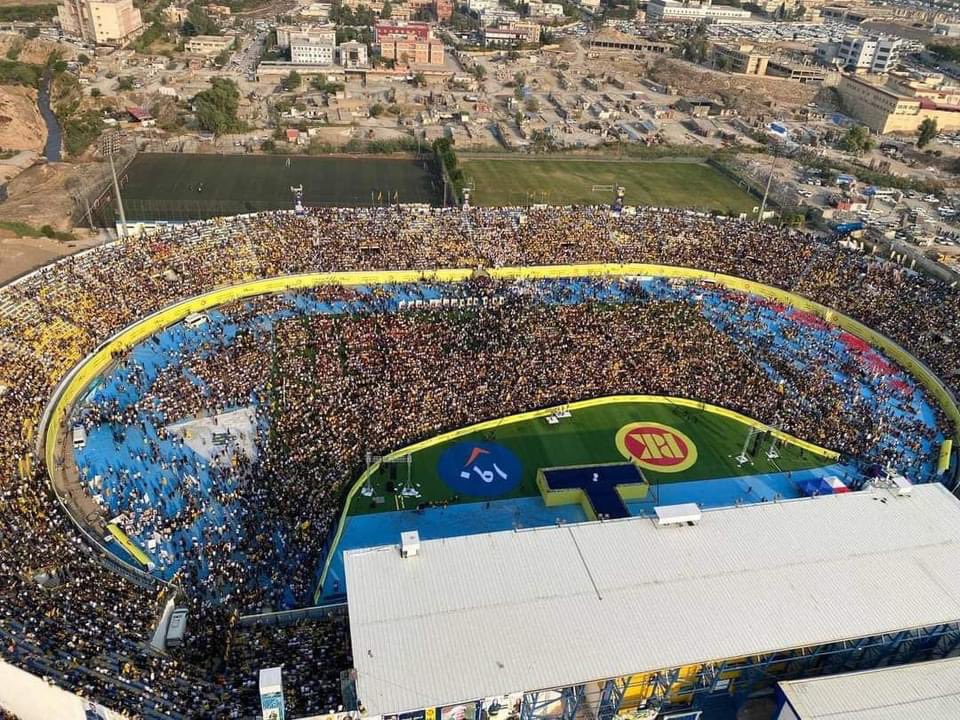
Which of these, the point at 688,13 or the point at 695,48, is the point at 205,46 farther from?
the point at 688,13

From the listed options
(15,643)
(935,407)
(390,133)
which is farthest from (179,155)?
(935,407)

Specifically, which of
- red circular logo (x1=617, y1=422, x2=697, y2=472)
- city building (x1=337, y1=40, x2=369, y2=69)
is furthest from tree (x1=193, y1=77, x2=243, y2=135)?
red circular logo (x1=617, y1=422, x2=697, y2=472)

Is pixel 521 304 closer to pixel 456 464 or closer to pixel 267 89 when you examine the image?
pixel 456 464

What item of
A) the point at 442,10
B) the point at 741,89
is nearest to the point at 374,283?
the point at 741,89

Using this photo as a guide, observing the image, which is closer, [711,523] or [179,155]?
[711,523]

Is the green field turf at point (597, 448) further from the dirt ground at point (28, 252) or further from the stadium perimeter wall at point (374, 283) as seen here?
the dirt ground at point (28, 252)
